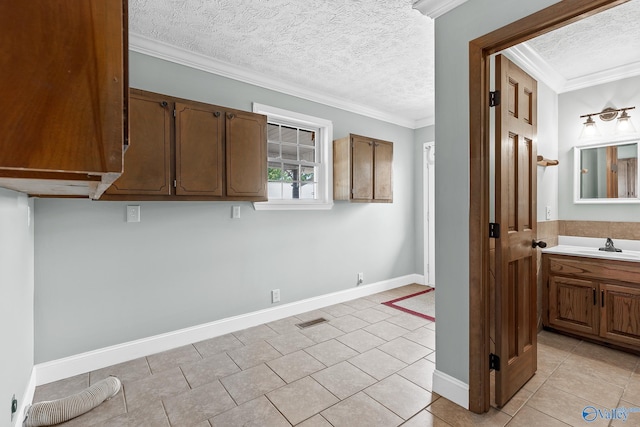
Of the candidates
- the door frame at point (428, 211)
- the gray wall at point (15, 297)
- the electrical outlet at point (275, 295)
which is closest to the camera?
the gray wall at point (15, 297)

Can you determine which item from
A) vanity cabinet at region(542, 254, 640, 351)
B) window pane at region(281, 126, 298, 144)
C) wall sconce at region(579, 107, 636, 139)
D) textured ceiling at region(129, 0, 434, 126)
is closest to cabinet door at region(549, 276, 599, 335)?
vanity cabinet at region(542, 254, 640, 351)

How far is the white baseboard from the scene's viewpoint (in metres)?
2.28

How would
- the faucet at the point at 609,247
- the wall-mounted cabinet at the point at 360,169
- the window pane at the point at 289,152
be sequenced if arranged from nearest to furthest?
the faucet at the point at 609,247
the window pane at the point at 289,152
the wall-mounted cabinet at the point at 360,169

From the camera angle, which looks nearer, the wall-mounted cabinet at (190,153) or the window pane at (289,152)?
the wall-mounted cabinet at (190,153)

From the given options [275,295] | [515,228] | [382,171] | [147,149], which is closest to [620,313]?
[515,228]

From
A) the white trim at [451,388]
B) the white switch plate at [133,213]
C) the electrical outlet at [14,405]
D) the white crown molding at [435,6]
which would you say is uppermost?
the white crown molding at [435,6]

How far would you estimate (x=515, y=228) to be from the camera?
80.4 inches

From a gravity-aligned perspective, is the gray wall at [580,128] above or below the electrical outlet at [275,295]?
above

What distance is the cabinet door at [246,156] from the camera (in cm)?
276

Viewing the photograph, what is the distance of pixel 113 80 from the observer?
571 millimetres

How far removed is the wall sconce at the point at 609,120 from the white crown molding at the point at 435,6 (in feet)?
7.61

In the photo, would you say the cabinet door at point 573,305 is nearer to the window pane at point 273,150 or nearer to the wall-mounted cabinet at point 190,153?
the wall-mounted cabinet at point 190,153

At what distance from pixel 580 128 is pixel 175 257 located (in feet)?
14.3

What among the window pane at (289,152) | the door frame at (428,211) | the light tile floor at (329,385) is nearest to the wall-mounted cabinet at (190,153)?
the window pane at (289,152)
